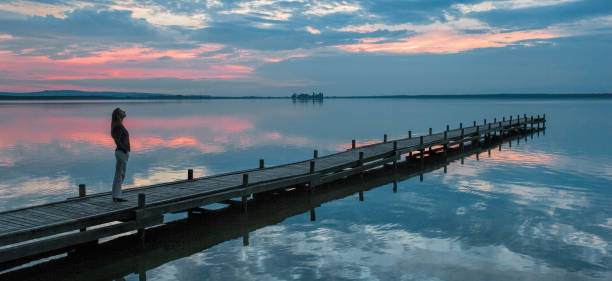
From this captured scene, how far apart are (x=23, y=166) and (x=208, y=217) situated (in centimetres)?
1679

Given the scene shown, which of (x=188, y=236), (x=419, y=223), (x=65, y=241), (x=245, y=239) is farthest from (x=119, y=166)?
(x=419, y=223)

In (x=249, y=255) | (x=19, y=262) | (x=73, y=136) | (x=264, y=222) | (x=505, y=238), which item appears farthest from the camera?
(x=73, y=136)

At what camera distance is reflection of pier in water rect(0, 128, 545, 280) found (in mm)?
10055

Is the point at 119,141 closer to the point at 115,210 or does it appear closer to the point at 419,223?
the point at 115,210

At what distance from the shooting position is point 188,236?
12664 mm

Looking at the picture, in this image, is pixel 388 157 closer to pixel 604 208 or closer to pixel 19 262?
pixel 604 208

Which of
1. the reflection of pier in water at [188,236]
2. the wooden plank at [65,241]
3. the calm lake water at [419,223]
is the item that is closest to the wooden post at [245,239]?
the reflection of pier in water at [188,236]

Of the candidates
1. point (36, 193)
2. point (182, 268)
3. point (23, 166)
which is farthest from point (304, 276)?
point (23, 166)

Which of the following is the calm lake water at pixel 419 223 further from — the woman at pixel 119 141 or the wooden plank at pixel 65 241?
the woman at pixel 119 141

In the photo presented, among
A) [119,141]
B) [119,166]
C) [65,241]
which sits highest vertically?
[119,141]

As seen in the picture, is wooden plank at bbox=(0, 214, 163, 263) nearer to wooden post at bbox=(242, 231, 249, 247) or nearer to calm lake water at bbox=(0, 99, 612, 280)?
calm lake water at bbox=(0, 99, 612, 280)

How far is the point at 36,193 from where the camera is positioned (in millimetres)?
18172

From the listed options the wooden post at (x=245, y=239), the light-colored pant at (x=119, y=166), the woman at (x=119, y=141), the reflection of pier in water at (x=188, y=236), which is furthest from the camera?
the wooden post at (x=245, y=239)

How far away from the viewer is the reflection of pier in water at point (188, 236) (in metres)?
10.1
